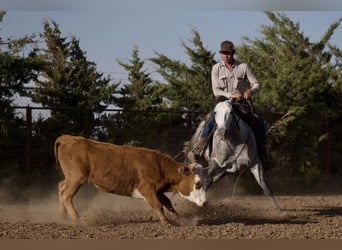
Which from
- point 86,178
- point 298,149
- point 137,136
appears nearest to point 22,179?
point 137,136

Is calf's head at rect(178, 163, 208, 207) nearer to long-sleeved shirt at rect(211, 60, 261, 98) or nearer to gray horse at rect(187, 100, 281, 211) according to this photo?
gray horse at rect(187, 100, 281, 211)

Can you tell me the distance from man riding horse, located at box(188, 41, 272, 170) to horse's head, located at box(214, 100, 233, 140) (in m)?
0.30

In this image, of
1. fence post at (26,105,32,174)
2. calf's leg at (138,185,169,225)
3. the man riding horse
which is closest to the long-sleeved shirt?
the man riding horse

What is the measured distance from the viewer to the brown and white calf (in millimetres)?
8078

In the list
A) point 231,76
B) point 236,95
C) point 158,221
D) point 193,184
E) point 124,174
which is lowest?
point 158,221

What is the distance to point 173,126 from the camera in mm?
15039

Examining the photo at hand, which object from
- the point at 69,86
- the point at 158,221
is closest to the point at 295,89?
the point at 69,86

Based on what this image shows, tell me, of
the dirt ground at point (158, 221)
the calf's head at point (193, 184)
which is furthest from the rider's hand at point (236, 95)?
the dirt ground at point (158, 221)

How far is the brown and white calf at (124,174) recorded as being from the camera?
8078 millimetres

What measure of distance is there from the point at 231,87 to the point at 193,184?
210 cm

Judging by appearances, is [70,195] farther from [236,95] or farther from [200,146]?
[236,95]

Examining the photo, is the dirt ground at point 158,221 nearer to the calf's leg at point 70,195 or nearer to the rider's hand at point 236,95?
the calf's leg at point 70,195

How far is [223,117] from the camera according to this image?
890cm

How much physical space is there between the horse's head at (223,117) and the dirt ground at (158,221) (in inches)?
48.3
